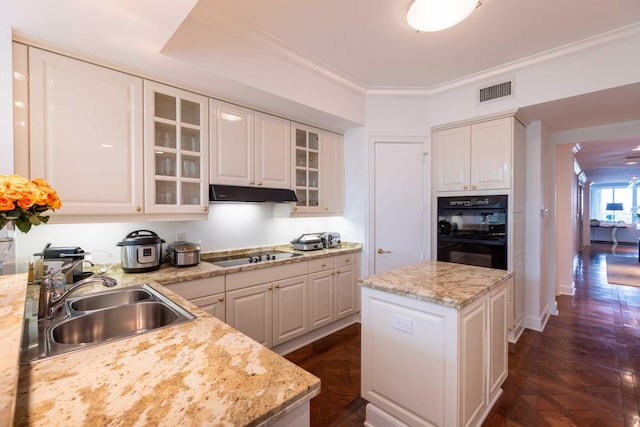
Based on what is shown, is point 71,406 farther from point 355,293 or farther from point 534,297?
point 534,297

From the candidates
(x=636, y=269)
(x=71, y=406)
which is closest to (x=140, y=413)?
(x=71, y=406)

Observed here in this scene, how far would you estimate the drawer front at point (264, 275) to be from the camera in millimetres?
2273

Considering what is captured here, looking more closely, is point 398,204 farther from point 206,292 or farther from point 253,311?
point 206,292

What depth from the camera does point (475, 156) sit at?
3086 mm

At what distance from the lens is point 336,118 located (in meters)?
3.06

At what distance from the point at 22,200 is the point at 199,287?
1248mm

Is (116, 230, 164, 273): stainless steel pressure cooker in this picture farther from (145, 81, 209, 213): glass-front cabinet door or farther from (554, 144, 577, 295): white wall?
(554, 144, 577, 295): white wall

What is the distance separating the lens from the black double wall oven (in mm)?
2939

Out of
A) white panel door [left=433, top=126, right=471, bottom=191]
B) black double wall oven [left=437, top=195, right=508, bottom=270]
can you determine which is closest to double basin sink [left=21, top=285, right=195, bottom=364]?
black double wall oven [left=437, top=195, right=508, bottom=270]

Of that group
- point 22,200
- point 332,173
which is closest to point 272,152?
point 332,173

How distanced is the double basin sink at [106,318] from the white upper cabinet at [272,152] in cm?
143

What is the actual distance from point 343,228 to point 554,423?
2450 mm

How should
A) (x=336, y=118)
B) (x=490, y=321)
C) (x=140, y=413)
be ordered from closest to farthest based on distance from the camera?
(x=140, y=413)
(x=490, y=321)
(x=336, y=118)

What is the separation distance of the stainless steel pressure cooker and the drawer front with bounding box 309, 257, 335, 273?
53.8 inches
